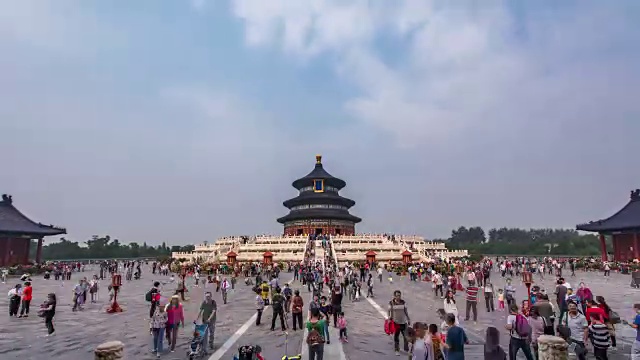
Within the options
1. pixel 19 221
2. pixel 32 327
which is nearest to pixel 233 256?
pixel 32 327

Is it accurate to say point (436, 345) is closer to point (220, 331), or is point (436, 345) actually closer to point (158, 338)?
point (158, 338)

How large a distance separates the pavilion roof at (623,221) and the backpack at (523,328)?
47032mm

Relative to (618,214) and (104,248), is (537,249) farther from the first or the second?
(104,248)

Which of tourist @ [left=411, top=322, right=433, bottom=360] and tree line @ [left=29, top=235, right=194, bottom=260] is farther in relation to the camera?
tree line @ [left=29, top=235, right=194, bottom=260]

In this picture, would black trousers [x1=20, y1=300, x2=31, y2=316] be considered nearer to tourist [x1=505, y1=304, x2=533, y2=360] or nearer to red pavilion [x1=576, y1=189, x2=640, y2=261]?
tourist [x1=505, y1=304, x2=533, y2=360]

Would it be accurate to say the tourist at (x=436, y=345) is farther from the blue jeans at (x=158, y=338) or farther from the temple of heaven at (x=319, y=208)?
the temple of heaven at (x=319, y=208)

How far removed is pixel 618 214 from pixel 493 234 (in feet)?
274

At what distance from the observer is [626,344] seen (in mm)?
10398

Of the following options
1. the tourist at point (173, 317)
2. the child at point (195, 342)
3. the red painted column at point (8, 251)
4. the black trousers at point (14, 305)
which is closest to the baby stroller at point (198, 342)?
the child at point (195, 342)

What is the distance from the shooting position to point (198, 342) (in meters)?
9.31

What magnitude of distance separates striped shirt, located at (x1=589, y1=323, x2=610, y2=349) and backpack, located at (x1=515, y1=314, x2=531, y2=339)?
1.27m

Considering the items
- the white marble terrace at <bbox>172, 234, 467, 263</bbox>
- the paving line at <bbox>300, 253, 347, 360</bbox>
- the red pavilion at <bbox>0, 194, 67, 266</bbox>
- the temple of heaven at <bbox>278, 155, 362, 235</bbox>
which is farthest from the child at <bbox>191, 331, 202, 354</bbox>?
the temple of heaven at <bbox>278, 155, 362, 235</bbox>

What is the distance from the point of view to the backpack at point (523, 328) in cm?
800

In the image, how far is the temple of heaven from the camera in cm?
7012
